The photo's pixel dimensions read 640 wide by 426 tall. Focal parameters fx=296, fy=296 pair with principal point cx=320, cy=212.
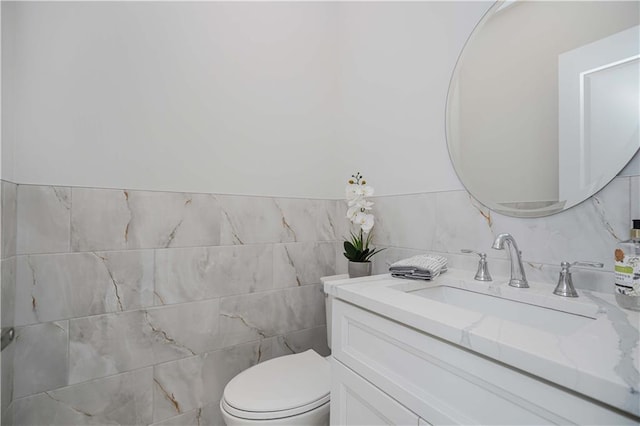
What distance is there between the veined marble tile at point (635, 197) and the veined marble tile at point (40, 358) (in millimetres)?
1868

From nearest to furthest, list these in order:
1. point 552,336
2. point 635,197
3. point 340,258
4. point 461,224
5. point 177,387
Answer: point 552,336 → point 635,197 → point 461,224 → point 177,387 → point 340,258

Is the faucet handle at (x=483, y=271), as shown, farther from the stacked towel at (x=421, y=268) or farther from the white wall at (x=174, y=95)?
the white wall at (x=174, y=95)

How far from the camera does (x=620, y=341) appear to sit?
0.51 metres

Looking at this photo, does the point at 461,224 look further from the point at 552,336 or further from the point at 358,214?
the point at 552,336

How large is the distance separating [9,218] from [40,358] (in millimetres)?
523

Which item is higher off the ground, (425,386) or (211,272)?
(211,272)

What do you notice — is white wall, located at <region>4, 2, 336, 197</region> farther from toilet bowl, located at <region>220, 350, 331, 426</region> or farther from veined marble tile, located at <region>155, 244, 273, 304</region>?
toilet bowl, located at <region>220, 350, 331, 426</region>

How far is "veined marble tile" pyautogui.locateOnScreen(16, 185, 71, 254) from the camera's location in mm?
1066

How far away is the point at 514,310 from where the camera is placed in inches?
34.5

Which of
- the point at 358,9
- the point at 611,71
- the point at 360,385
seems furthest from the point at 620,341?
the point at 358,9

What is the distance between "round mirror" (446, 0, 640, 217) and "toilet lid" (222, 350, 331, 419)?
951 millimetres

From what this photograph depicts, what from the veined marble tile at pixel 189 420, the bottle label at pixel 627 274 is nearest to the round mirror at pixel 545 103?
the bottle label at pixel 627 274

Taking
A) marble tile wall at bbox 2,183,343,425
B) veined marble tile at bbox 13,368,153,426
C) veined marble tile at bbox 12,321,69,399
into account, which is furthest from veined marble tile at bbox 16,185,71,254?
veined marble tile at bbox 13,368,153,426

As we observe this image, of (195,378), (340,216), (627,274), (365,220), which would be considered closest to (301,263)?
(340,216)
